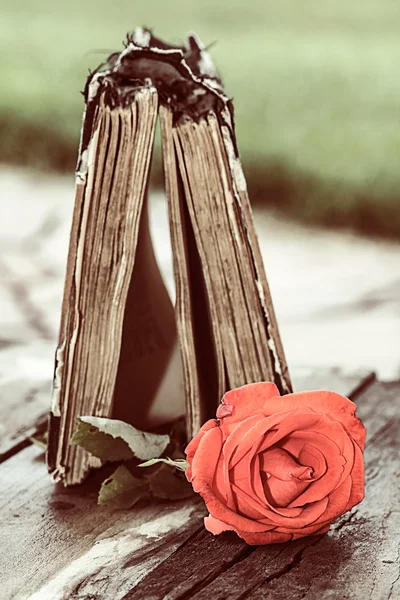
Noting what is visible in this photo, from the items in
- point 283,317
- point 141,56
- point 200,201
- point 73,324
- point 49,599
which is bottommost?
point 283,317

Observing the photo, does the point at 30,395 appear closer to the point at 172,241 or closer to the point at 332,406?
the point at 172,241

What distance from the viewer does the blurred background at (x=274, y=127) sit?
153 inches

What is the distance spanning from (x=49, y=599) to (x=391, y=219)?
4.10m

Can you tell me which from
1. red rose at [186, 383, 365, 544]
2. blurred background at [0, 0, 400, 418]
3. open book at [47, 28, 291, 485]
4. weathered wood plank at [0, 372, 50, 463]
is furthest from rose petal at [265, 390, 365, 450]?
blurred background at [0, 0, 400, 418]

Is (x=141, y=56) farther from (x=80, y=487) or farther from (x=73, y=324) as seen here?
(x=80, y=487)

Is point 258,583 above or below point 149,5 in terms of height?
below

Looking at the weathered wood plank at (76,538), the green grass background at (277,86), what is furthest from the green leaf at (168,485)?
the green grass background at (277,86)

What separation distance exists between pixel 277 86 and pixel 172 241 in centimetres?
414

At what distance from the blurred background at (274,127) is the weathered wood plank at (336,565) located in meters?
2.67

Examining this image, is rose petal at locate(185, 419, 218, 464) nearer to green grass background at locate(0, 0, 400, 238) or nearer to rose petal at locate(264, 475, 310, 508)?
rose petal at locate(264, 475, 310, 508)

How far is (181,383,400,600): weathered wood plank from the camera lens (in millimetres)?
634

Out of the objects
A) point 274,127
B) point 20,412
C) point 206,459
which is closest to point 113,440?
point 206,459

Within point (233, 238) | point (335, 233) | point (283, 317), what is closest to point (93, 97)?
point (233, 238)

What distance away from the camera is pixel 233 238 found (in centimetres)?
82
